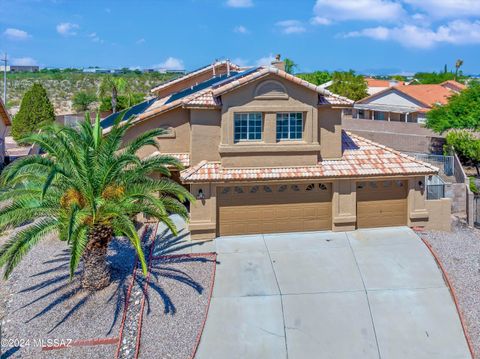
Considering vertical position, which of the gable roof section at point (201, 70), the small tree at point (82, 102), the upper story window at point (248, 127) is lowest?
the upper story window at point (248, 127)

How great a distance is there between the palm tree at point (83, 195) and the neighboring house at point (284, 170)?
12.0 feet

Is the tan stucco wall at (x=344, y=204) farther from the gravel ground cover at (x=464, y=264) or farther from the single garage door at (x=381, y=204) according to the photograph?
the gravel ground cover at (x=464, y=264)

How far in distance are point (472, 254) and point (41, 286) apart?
15748 millimetres

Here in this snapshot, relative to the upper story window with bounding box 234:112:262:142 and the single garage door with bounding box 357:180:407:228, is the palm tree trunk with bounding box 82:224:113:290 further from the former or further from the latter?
the single garage door with bounding box 357:180:407:228

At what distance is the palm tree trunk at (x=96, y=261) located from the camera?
13.3 metres

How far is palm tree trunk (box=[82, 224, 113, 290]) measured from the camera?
13.3 meters

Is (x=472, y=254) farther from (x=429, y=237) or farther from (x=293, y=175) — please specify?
(x=293, y=175)

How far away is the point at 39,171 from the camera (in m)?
13.1

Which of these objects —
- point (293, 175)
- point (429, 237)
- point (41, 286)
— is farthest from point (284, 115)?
point (41, 286)

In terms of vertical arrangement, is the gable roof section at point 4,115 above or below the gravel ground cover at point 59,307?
above

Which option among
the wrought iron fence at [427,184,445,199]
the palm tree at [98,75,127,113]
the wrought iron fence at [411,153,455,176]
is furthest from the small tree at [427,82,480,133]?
the palm tree at [98,75,127,113]

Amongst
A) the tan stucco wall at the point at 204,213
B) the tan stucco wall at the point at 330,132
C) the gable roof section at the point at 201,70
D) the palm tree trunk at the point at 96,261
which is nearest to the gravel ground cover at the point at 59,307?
the palm tree trunk at the point at 96,261

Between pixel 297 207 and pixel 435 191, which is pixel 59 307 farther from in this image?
pixel 435 191

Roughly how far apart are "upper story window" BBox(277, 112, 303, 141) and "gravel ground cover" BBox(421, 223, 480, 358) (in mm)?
6823
